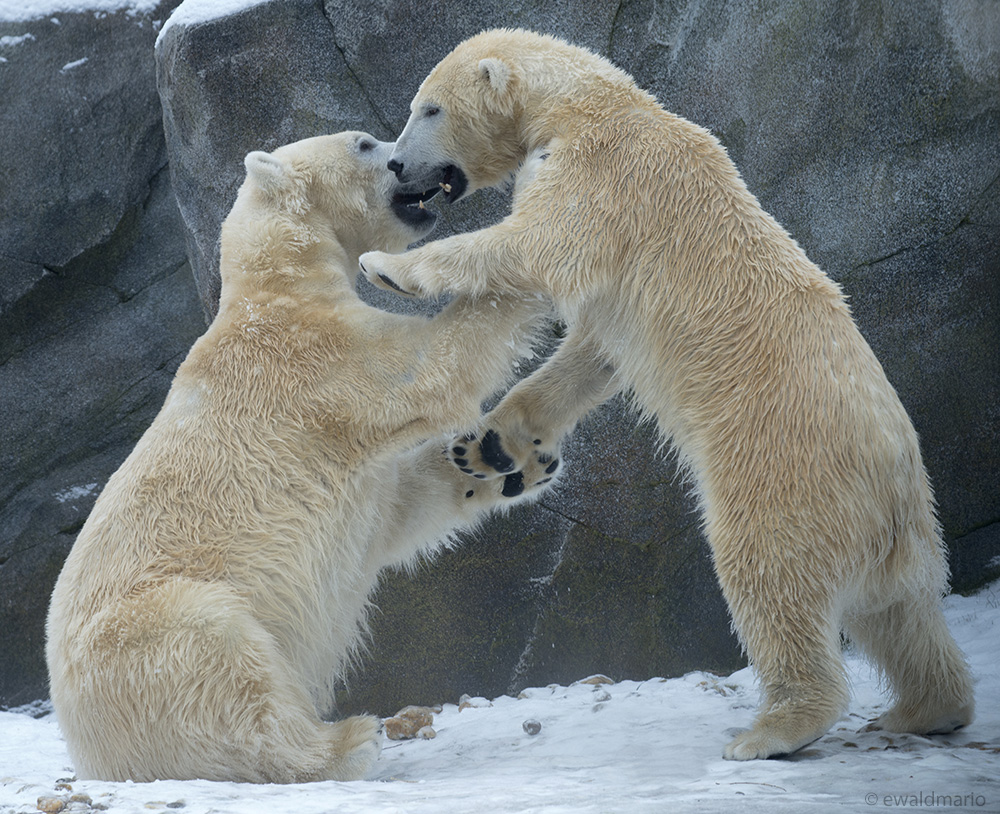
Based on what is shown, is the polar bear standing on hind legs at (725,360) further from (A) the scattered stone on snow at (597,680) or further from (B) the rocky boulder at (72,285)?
(B) the rocky boulder at (72,285)

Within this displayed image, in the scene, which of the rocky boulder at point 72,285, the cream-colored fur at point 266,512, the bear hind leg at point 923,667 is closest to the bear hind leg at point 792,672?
the bear hind leg at point 923,667

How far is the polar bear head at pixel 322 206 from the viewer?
11.0 feet

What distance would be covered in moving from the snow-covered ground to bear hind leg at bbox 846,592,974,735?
0.27ft

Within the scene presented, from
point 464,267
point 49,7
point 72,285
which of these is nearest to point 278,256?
point 464,267

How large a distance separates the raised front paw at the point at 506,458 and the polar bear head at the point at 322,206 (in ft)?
2.77

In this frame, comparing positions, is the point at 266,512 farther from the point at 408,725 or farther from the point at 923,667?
the point at 923,667

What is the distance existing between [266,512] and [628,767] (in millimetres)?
1376

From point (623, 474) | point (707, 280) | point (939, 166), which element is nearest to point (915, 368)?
point (939, 166)

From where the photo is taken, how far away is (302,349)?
10.3 ft

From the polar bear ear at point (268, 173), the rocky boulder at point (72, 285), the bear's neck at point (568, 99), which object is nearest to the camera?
the bear's neck at point (568, 99)

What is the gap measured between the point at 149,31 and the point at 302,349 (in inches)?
154

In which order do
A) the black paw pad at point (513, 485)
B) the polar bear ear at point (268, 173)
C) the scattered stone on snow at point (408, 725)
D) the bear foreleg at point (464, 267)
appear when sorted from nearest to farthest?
1. the bear foreleg at point (464, 267)
2. the polar bear ear at point (268, 173)
3. the black paw pad at point (513, 485)
4. the scattered stone on snow at point (408, 725)

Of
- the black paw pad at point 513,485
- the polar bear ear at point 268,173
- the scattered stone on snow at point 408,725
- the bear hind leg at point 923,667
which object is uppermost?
the polar bear ear at point 268,173

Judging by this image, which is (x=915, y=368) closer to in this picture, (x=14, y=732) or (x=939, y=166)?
(x=939, y=166)
